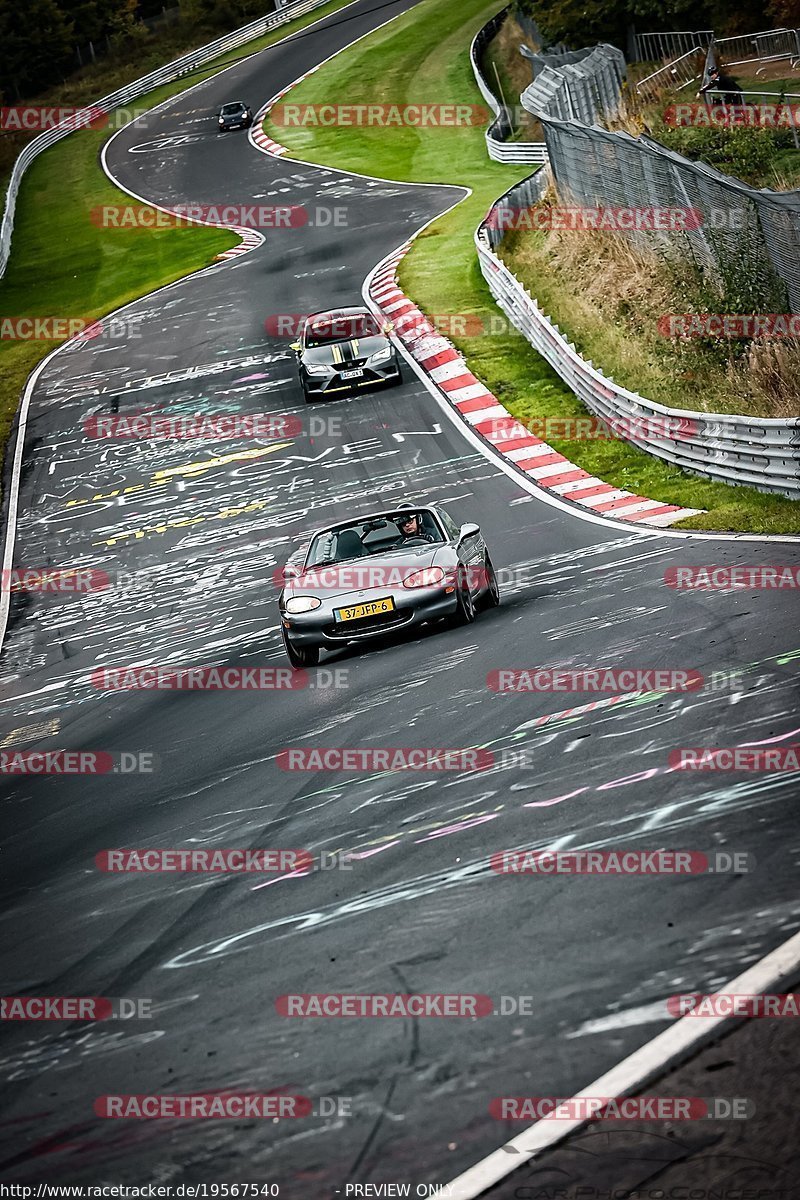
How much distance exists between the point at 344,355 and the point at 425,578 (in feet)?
45.1

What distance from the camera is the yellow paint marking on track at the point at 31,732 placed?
1277 centimetres

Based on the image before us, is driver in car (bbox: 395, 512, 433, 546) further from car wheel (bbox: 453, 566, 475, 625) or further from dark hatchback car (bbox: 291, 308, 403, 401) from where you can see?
dark hatchback car (bbox: 291, 308, 403, 401)

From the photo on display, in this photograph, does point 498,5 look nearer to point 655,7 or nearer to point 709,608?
point 655,7

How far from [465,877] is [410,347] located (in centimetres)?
2229

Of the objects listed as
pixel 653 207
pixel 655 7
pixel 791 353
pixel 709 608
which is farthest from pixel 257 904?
pixel 655 7

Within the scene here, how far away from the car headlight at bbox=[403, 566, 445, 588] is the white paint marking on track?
734 cm

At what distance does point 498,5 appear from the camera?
67312mm

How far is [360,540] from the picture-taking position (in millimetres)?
13406

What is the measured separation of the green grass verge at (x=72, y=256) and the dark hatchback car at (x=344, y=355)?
21.7 ft

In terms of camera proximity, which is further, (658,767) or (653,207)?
(653,207)

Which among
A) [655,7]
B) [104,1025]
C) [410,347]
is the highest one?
[655,7]
